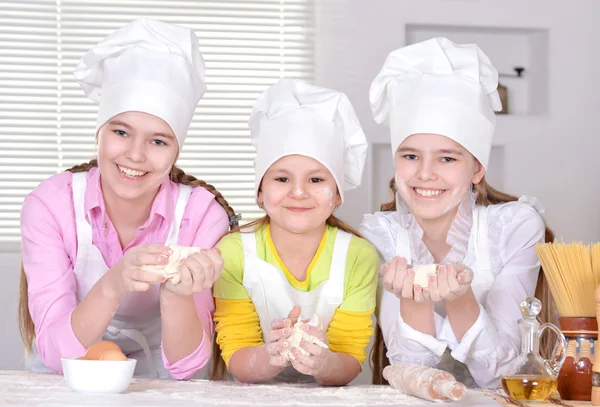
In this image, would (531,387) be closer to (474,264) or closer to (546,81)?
(474,264)

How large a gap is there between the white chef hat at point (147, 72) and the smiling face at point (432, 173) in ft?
1.62

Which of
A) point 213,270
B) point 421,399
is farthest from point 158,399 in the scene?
point 421,399

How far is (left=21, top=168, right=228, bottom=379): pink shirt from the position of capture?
65.2 inches

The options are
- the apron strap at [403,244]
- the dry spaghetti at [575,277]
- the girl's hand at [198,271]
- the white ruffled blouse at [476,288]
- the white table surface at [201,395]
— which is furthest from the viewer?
the apron strap at [403,244]

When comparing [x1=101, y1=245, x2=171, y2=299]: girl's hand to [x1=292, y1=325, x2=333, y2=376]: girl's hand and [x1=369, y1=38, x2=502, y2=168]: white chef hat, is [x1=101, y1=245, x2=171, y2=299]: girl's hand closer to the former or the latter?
[x1=292, y1=325, x2=333, y2=376]: girl's hand

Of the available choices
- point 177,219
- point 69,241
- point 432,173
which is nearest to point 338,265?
point 432,173

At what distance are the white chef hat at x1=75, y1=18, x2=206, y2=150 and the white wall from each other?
4.31 ft

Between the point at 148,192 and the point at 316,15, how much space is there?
150cm

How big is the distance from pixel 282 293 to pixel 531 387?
63 cm

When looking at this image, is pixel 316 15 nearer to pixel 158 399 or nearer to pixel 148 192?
pixel 148 192

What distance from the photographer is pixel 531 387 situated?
51.4 inches

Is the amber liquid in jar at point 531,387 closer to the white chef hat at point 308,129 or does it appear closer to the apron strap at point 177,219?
the white chef hat at point 308,129

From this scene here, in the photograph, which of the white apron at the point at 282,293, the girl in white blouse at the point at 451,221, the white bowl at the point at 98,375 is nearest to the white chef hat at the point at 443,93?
the girl in white blouse at the point at 451,221

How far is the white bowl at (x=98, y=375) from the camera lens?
1.29 meters
